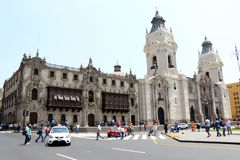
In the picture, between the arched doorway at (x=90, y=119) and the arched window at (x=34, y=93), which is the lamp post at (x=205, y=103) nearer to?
the arched doorway at (x=90, y=119)

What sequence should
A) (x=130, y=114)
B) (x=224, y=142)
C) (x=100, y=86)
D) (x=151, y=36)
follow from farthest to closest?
(x=151, y=36), (x=130, y=114), (x=100, y=86), (x=224, y=142)

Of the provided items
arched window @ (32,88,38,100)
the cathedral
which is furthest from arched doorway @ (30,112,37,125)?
arched window @ (32,88,38,100)

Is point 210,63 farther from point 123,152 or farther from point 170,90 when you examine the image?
point 123,152

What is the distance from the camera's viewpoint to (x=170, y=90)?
5428 centimetres

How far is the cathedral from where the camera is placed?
37.8 m

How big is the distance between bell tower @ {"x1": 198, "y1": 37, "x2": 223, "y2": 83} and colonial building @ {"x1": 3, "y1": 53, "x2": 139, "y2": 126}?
3597 centimetres

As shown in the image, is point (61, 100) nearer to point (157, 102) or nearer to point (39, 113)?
point (39, 113)

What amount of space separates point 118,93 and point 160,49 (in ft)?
62.2

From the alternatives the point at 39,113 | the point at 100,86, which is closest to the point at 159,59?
the point at 100,86

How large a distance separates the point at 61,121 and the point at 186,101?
33.1 m

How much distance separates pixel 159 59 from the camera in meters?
56.4

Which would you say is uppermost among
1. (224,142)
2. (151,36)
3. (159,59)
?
(151,36)

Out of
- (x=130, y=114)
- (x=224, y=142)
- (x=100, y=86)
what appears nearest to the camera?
(x=224, y=142)

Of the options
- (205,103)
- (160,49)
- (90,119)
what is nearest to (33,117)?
(90,119)
